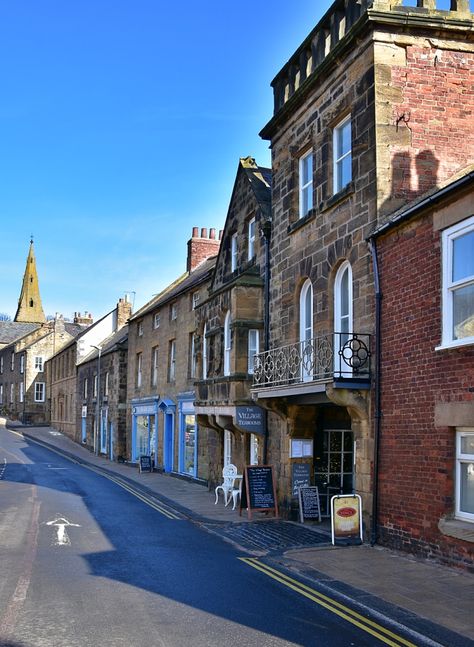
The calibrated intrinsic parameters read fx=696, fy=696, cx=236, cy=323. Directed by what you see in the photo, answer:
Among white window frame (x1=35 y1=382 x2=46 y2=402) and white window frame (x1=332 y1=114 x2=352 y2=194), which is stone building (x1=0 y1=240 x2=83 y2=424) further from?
white window frame (x1=332 y1=114 x2=352 y2=194)

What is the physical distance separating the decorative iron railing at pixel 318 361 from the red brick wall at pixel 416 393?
586 mm

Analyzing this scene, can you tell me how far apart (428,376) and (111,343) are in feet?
116

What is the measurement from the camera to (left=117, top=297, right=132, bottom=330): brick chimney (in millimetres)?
48969

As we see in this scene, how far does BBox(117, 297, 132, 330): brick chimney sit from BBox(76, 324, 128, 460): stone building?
71cm

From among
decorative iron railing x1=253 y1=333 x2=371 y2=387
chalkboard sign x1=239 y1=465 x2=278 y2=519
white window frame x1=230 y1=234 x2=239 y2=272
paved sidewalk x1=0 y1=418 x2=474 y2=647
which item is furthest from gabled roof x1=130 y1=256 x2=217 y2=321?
paved sidewalk x1=0 y1=418 x2=474 y2=647

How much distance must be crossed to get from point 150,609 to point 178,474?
20508 mm

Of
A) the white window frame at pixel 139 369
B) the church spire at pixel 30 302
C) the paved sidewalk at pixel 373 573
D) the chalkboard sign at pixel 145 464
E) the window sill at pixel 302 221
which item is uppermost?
the church spire at pixel 30 302

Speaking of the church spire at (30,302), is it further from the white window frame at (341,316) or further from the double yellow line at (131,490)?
the white window frame at (341,316)

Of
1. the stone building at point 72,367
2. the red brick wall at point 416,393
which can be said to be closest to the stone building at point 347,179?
the red brick wall at point 416,393

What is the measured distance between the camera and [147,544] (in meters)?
12.7

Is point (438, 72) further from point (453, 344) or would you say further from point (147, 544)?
point (147, 544)

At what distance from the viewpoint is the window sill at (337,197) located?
46.1ft

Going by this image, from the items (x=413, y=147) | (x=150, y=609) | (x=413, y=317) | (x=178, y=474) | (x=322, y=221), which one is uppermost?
(x=413, y=147)

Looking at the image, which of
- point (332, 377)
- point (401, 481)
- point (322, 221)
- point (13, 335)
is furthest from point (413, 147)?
point (13, 335)
